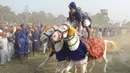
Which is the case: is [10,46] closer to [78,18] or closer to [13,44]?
[13,44]

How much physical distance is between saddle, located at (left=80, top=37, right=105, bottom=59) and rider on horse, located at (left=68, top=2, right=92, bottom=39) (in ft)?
1.32

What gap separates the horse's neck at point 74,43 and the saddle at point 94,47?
1.75 feet

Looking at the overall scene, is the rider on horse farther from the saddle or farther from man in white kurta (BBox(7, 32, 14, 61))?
man in white kurta (BBox(7, 32, 14, 61))

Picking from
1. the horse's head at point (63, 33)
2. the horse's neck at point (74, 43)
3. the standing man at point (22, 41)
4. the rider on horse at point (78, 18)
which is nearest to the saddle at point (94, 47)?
the rider on horse at point (78, 18)

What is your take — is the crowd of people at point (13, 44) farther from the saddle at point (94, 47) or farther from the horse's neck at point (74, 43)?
the horse's neck at point (74, 43)

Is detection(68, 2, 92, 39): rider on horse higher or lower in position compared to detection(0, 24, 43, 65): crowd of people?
higher

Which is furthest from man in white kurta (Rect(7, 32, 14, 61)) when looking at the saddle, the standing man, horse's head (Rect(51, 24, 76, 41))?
horse's head (Rect(51, 24, 76, 41))

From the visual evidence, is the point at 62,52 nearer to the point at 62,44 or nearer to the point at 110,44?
the point at 62,44

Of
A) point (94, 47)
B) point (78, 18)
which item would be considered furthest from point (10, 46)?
point (78, 18)

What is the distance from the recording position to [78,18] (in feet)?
30.8

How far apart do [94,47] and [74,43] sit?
1523 millimetres

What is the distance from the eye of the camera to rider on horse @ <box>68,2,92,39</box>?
932 centimetres

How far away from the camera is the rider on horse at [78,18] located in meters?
9.32

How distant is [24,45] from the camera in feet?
48.1
